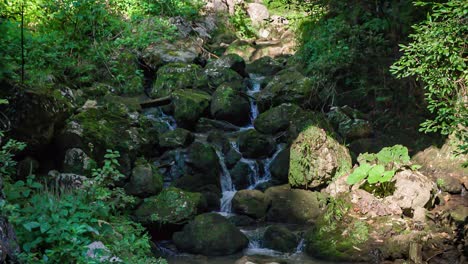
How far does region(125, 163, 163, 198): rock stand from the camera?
311 inches

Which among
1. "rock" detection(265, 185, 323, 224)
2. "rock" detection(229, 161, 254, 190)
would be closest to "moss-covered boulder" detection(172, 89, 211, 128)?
"rock" detection(229, 161, 254, 190)

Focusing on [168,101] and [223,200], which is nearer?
[223,200]

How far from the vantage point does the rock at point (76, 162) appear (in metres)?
7.18

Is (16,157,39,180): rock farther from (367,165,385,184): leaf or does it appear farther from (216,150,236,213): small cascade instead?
(367,165,385,184): leaf

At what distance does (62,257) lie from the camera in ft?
9.99

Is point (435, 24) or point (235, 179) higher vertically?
point (435, 24)

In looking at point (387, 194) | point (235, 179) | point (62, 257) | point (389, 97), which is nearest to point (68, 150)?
point (235, 179)

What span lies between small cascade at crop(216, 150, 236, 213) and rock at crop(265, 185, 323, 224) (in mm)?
773

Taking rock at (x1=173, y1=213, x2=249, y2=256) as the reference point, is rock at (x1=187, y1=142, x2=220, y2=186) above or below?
above

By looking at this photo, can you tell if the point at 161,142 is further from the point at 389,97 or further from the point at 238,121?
the point at 389,97

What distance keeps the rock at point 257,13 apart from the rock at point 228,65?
687cm

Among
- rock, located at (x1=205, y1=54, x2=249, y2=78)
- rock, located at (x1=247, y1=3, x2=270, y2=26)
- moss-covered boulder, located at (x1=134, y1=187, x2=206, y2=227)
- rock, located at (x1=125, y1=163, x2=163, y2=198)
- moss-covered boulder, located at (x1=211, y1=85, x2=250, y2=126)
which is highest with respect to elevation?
rock, located at (x1=247, y1=3, x2=270, y2=26)

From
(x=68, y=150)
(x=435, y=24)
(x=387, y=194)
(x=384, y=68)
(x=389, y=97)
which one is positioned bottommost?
(x=387, y=194)

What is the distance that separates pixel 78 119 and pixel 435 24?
5.68 m
